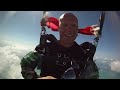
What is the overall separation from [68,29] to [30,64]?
0.52 meters

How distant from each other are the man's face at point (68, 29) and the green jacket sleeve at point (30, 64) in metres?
0.33

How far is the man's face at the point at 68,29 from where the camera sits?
2.22 metres

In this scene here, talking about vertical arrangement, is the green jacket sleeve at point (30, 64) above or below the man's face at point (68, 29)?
below

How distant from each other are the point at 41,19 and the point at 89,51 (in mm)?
602

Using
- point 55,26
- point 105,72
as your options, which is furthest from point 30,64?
point 105,72

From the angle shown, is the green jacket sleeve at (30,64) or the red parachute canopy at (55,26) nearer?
the green jacket sleeve at (30,64)

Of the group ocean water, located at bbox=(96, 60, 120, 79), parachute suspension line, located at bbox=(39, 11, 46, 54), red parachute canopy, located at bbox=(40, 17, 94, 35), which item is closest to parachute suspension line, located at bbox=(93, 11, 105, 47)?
red parachute canopy, located at bbox=(40, 17, 94, 35)

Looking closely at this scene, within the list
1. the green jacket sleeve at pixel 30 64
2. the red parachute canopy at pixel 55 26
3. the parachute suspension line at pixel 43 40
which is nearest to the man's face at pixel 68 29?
the red parachute canopy at pixel 55 26

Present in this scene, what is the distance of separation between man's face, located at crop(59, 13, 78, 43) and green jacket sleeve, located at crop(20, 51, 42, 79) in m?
0.33

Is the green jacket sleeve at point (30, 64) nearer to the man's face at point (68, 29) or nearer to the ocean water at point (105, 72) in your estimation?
the man's face at point (68, 29)

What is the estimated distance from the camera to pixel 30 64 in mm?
2168

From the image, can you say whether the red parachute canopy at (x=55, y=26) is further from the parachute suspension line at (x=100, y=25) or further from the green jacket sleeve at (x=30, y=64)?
the green jacket sleeve at (x=30, y=64)
